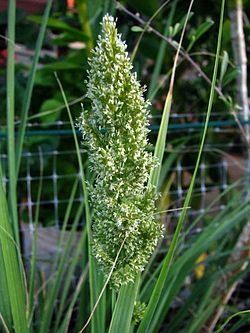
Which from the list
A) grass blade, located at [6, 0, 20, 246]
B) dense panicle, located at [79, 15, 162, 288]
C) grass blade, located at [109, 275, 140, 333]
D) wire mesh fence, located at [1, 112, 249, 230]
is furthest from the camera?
wire mesh fence, located at [1, 112, 249, 230]

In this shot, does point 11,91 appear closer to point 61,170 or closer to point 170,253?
point 170,253

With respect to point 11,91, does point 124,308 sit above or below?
below

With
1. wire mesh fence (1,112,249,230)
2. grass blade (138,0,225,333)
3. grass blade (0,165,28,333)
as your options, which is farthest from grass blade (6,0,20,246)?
wire mesh fence (1,112,249,230)

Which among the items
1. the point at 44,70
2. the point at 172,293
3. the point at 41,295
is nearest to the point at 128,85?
the point at 172,293

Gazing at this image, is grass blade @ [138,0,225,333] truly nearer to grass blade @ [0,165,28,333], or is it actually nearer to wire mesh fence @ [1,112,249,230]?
grass blade @ [0,165,28,333]

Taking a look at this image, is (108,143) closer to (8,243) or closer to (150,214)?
(150,214)

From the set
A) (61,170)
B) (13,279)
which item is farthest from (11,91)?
(61,170)

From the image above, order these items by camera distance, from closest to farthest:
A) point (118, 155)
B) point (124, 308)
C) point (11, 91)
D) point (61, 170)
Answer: point (118, 155)
point (124, 308)
point (11, 91)
point (61, 170)

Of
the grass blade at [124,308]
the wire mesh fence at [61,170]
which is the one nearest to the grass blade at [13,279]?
the grass blade at [124,308]

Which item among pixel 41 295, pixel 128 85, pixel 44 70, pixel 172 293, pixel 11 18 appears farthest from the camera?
pixel 44 70
